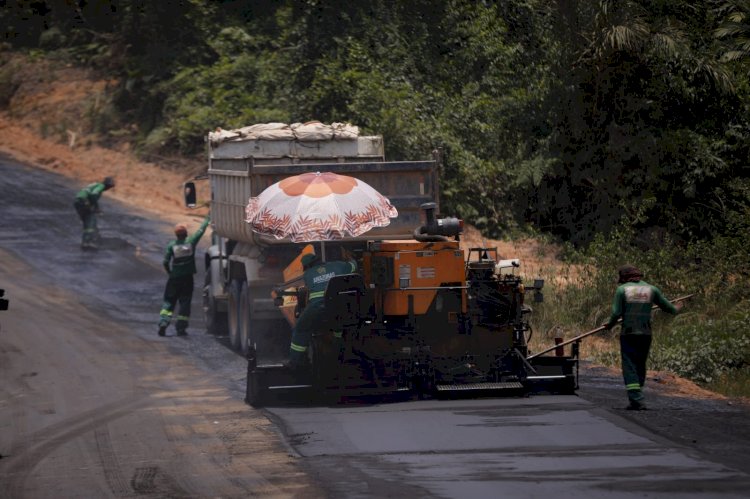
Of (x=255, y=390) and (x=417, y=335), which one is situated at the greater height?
(x=417, y=335)

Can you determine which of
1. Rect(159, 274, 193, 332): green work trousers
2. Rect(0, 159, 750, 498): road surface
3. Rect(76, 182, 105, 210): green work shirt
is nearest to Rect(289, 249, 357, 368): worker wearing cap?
Rect(0, 159, 750, 498): road surface

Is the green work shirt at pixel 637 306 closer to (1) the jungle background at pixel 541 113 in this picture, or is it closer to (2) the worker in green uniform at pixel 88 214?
(1) the jungle background at pixel 541 113

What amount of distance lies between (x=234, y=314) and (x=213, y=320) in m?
1.52

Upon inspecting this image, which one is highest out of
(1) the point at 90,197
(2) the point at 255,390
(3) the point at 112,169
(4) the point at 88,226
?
(3) the point at 112,169

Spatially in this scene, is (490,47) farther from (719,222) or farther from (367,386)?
(367,386)

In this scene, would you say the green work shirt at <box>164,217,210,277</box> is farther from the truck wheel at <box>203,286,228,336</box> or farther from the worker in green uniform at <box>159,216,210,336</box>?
the truck wheel at <box>203,286,228,336</box>

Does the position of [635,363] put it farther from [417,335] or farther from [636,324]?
[417,335]

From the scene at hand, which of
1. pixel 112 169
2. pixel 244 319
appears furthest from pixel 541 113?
pixel 112 169

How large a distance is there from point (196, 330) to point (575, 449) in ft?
33.4

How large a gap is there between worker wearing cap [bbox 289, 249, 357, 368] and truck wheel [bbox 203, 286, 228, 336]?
565 centimetres

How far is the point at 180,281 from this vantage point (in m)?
18.7

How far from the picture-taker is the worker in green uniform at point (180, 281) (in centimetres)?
1848

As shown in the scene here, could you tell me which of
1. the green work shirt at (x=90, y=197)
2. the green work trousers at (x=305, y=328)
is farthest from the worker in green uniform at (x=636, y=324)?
the green work shirt at (x=90, y=197)

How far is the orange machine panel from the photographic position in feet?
41.9
